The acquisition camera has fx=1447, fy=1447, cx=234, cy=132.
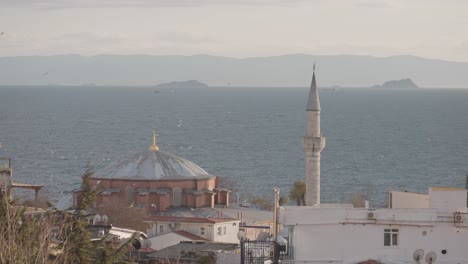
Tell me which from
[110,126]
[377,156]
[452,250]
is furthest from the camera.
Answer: [110,126]

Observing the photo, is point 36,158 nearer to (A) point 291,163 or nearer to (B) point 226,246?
(A) point 291,163

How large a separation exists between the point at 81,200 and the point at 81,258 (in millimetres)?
1292

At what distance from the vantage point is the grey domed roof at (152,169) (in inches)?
2370

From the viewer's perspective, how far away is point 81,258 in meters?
21.4

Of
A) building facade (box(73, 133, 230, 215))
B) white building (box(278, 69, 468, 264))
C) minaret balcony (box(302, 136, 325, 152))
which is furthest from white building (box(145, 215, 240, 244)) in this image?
white building (box(278, 69, 468, 264))

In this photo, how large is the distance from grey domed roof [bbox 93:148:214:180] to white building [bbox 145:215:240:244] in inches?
384

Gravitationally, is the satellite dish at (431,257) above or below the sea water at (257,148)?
below

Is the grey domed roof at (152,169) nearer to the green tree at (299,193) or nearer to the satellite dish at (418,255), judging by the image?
the green tree at (299,193)

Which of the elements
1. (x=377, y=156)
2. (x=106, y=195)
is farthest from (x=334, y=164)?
(x=106, y=195)

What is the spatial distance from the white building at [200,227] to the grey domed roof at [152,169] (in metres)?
9.74

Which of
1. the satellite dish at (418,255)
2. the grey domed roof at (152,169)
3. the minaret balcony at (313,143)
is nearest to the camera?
the satellite dish at (418,255)

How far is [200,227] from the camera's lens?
48500mm

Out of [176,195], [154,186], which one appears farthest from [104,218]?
[176,195]

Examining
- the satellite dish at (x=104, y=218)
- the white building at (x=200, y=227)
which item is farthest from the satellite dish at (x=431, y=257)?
the satellite dish at (x=104, y=218)
